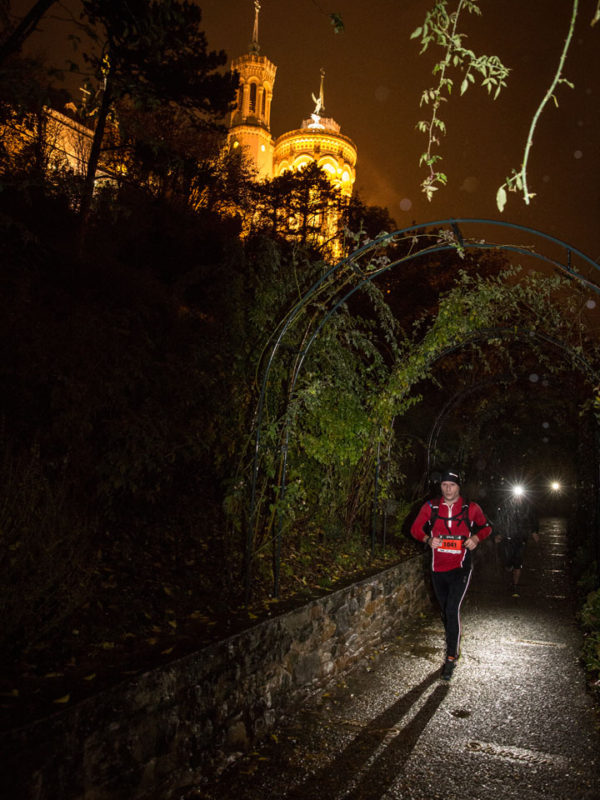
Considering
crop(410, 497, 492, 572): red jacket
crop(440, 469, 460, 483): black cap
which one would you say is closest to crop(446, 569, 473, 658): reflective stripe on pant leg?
crop(410, 497, 492, 572): red jacket

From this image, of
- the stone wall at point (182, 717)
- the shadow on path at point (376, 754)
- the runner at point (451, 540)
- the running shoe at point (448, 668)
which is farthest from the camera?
the runner at point (451, 540)

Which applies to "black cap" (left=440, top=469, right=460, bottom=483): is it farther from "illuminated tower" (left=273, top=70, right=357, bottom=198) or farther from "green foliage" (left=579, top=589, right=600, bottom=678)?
"illuminated tower" (left=273, top=70, right=357, bottom=198)

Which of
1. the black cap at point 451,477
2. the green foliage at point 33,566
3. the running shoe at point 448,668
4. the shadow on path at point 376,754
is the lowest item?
the shadow on path at point 376,754

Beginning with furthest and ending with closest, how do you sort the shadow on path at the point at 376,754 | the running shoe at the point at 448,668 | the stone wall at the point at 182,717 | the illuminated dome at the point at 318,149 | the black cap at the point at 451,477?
the illuminated dome at the point at 318,149, the black cap at the point at 451,477, the running shoe at the point at 448,668, the shadow on path at the point at 376,754, the stone wall at the point at 182,717

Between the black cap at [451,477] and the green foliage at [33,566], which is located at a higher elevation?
the black cap at [451,477]

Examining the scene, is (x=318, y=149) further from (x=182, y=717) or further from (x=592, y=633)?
(x=182, y=717)

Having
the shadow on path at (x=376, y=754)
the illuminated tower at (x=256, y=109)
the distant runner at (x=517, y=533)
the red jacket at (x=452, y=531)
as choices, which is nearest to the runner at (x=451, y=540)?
the red jacket at (x=452, y=531)

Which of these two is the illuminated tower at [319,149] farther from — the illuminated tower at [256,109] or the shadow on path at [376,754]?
the shadow on path at [376,754]

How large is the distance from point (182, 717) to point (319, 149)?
73922 millimetres

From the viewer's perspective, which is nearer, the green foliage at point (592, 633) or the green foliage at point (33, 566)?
the green foliage at point (33, 566)

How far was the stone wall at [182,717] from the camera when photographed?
7.80 feet

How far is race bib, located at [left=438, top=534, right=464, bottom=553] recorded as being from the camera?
17.2 feet

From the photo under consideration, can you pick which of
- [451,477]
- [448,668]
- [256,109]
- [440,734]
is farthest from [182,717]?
[256,109]

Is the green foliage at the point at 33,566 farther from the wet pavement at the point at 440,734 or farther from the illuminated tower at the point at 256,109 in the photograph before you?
the illuminated tower at the point at 256,109
